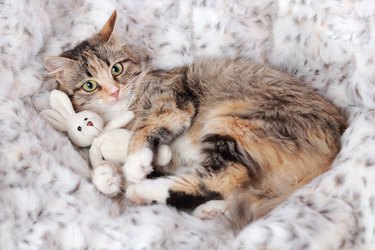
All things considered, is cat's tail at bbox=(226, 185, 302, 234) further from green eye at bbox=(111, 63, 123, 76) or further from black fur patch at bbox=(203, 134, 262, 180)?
green eye at bbox=(111, 63, 123, 76)

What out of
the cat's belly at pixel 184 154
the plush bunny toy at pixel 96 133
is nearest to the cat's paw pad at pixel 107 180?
the plush bunny toy at pixel 96 133

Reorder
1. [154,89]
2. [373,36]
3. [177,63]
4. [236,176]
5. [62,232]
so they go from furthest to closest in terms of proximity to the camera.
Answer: [177,63], [154,89], [373,36], [236,176], [62,232]

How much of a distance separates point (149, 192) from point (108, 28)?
798 mm

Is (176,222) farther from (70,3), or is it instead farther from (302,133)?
(70,3)

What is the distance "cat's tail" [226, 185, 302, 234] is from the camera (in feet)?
5.21

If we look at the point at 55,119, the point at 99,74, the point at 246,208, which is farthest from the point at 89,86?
the point at 246,208

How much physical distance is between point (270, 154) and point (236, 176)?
15 centimetres

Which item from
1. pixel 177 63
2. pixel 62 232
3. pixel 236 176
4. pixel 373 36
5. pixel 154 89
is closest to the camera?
pixel 62 232

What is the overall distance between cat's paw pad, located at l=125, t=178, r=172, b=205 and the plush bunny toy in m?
0.06

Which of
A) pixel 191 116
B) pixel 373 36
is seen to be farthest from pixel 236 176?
pixel 373 36

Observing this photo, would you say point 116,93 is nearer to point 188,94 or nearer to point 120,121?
point 120,121

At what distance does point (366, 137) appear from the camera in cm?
177

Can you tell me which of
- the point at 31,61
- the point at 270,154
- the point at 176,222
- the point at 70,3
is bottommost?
the point at 176,222

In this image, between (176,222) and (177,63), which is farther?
(177,63)
